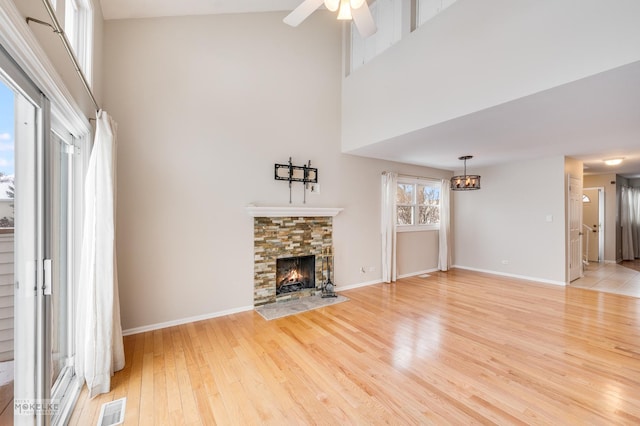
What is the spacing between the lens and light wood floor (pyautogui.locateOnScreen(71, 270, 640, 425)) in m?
1.91

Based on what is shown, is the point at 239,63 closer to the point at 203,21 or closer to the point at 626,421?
the point at 203,21

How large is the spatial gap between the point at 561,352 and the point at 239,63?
16.5 feet

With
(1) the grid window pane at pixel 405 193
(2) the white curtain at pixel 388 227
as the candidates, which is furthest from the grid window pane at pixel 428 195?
(2) the white curtain at pixel 388 227

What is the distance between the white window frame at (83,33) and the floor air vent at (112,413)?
2639mm

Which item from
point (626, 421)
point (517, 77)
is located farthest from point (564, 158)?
point (626, 421)

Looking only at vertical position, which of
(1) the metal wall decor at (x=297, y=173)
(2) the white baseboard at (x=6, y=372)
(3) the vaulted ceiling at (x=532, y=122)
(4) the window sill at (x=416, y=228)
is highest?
(3) the vaulted ceiling at (x=532, y=122)

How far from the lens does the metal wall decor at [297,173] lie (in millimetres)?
4129

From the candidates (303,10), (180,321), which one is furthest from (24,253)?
(303,10)

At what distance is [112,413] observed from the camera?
1.91 m

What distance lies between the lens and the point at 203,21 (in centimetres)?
356

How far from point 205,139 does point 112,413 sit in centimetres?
287

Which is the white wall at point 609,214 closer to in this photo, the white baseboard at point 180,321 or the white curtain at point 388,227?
the white curtain at point 388,227

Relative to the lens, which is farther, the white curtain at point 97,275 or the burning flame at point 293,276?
the burning flame at point 293,276

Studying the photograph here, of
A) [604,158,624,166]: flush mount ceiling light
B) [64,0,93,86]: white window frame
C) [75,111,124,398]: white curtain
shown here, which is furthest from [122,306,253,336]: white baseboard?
[604,158,624,166]: flush mount ceiling light
